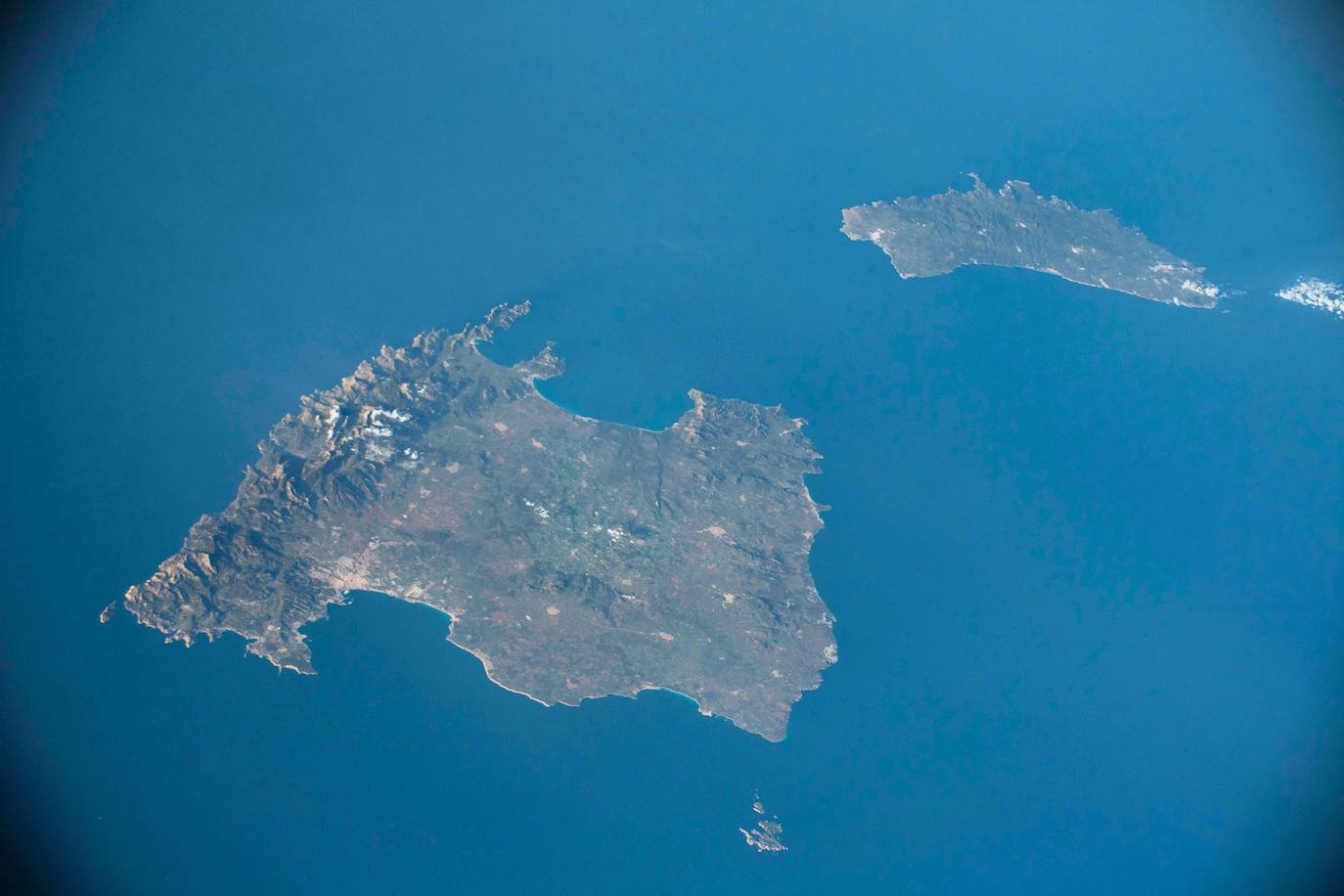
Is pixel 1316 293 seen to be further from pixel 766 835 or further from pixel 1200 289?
pixel 766 835

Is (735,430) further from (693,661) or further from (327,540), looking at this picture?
(327,540)

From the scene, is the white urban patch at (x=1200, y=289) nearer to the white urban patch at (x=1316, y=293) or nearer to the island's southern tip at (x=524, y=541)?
the white urban patch at (x=1316, y=293)

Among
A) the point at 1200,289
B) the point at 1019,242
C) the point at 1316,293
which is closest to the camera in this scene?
the point at 1019,242

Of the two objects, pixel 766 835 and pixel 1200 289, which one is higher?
pixel 1200 289

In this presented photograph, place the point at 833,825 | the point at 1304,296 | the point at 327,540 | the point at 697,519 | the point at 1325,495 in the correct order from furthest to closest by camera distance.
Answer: the point at 1304,296 → the point at 1325,495 → the point at 697,519 → the point at 327,540 → the point at 833,825

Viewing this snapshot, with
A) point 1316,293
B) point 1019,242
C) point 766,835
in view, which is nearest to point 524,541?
point 766,835

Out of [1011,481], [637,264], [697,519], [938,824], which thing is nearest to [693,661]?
[697,519]

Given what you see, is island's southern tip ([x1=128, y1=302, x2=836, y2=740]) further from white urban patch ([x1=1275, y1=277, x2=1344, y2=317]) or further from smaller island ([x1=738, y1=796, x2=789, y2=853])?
white urban patch ([x1=1275, y1=277, x2=1344, y2=317])
